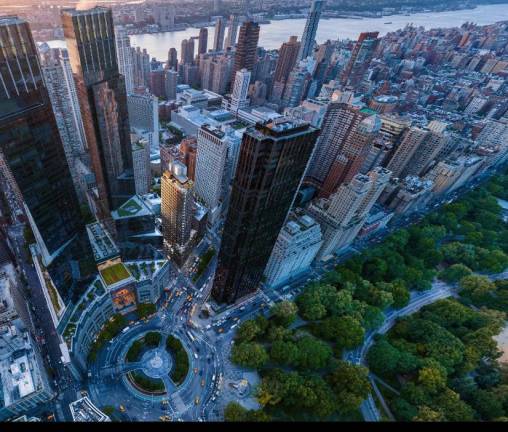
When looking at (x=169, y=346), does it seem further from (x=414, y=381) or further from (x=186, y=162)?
(x=186, y=162)

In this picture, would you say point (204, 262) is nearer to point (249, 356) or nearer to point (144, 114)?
point (249, 356)

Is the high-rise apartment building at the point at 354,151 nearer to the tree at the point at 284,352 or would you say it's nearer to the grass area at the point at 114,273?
the tree at the point at 284,352

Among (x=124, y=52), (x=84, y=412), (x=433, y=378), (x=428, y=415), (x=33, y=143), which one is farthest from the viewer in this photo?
(x=124, y=52)

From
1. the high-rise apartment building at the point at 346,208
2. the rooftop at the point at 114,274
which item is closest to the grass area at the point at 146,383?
the rooftop at the point at 114,274

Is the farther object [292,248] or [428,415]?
[292,248]

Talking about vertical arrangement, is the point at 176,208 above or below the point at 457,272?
above

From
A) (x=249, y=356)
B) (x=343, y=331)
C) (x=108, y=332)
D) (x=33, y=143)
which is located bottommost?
(x=108, y=332)

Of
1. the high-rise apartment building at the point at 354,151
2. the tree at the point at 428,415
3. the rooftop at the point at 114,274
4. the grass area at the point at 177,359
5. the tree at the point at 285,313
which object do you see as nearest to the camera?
the tree at the point at 428,415

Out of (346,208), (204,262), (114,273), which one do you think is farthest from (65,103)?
(346,208)
